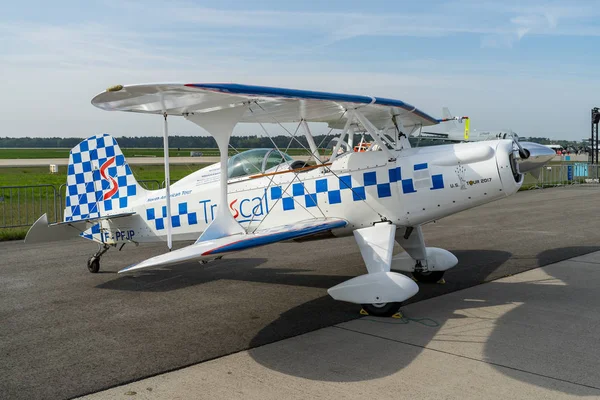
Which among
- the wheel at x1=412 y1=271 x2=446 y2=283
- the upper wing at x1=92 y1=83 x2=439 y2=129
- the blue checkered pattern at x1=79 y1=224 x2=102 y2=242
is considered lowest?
the wheel at x1=412 y1=271 x2=446 y2=283

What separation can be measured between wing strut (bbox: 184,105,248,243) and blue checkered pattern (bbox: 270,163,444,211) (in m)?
1.06

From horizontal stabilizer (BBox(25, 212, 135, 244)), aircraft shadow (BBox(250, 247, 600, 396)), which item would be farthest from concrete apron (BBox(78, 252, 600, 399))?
horizontal stabilizer (BBox(25, 212, 135, 244))

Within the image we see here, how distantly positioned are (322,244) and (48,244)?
5.77 meters

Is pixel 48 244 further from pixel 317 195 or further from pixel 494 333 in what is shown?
pixel 494 333

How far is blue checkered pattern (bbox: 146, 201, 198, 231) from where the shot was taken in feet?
26.2

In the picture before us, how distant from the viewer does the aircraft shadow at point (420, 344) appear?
14.8ft

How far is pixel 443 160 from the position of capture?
6.64m

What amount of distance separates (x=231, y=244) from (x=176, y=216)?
9.57ft

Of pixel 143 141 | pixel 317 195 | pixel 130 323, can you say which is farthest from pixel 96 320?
pixel 143 141

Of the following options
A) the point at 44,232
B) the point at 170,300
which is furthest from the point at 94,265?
the point at 170,300

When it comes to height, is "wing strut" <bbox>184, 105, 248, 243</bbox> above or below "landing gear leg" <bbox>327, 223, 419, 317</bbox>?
above

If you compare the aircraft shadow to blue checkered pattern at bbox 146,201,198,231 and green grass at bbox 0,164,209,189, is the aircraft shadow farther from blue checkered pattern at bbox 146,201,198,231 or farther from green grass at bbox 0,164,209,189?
green grass at bbox 0,164,209,189

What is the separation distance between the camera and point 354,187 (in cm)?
701

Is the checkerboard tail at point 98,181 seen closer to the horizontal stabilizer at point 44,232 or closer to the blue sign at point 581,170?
the horizontal stabilizer at point 44,232
